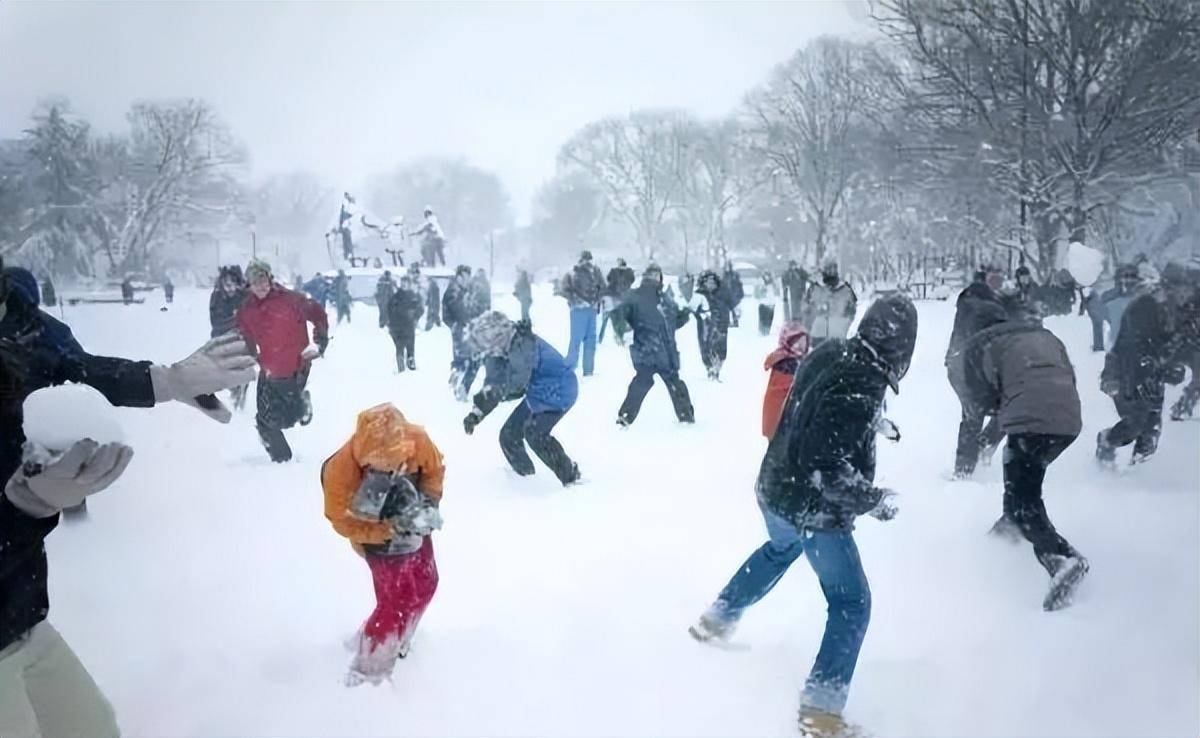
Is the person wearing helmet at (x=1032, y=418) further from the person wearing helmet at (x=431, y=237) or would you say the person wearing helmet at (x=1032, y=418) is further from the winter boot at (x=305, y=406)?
the winter boot at (x=305, y=406)

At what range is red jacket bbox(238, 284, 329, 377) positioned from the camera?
2691mm

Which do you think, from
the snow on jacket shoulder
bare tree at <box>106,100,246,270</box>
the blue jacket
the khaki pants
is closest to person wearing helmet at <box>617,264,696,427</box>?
the blue jacket

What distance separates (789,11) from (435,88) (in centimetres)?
144

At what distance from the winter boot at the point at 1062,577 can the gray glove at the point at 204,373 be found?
2.64 meters

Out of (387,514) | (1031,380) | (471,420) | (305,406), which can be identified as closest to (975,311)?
(1031,380)

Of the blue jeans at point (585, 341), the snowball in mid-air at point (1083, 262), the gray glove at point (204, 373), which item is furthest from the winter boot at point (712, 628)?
the snowball in mid-air at point (1083, 262)

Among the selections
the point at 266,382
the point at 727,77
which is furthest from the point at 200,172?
the point at 727,77

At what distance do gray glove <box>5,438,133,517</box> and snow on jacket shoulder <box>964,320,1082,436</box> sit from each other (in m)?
2.83

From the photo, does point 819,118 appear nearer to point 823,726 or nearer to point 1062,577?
point 1062,577

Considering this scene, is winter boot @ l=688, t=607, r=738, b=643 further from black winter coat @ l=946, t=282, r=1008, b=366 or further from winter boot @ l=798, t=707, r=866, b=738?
black winter coat @ l=946, t=282, r=1008, b=366

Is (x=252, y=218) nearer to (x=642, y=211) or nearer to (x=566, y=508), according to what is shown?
(x=642, y=211)

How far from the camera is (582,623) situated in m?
2.53

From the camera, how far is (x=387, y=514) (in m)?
2.13

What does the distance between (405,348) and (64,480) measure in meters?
1.69
